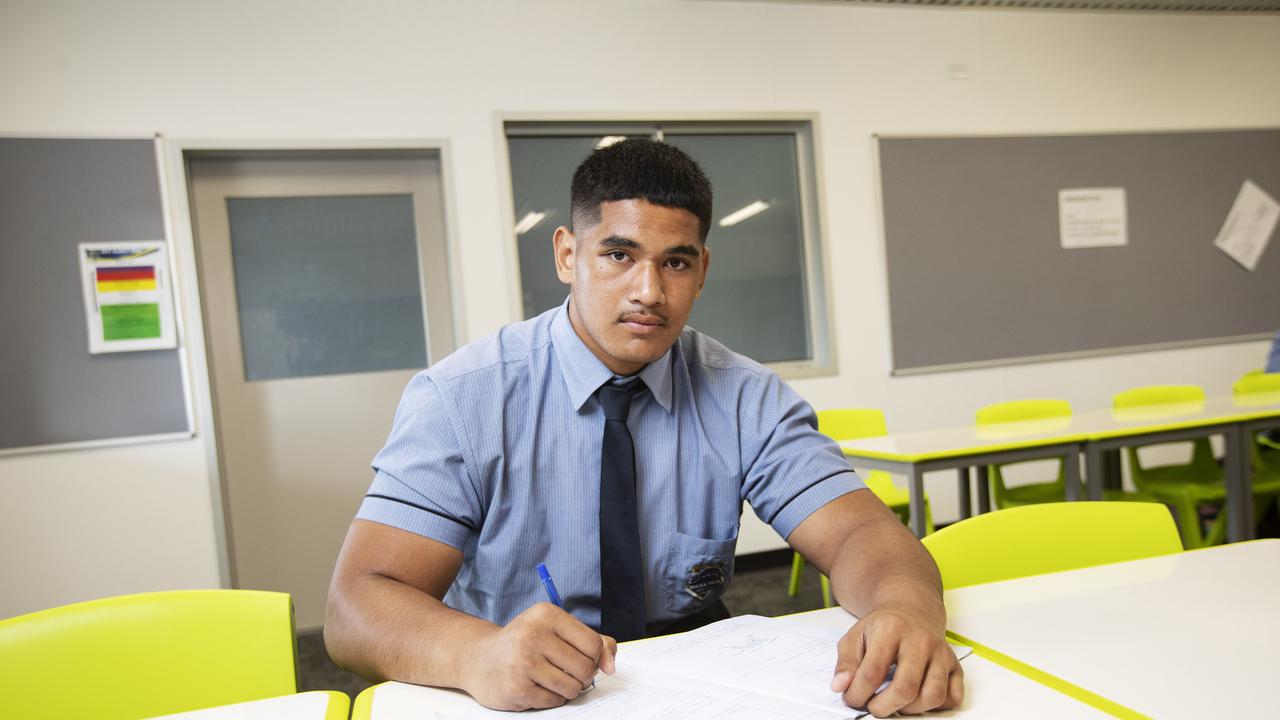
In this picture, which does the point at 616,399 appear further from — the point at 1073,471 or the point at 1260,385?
the point at 1260,385

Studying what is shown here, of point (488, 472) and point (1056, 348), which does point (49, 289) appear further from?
point (1056, 348)

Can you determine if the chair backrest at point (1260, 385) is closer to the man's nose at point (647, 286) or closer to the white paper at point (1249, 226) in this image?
the white paper at point (1249, 226)

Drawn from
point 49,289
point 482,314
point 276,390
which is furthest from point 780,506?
point 49,289

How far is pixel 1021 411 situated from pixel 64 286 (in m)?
3.83

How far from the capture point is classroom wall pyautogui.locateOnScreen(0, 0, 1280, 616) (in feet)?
10.2

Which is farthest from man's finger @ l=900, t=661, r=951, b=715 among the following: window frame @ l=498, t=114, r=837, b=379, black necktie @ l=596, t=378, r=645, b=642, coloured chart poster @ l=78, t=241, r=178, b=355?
coloured chart poster @ l=78, t=241, r=178, b=355

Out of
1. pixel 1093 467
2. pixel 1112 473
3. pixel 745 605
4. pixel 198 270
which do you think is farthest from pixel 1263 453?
pixel 198 270

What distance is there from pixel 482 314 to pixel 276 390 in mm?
938

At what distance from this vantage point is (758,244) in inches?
159

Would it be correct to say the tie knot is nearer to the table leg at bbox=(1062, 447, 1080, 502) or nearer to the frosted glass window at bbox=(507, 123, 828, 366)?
the table leg at bbox=(1062, 447, 1080, 502)

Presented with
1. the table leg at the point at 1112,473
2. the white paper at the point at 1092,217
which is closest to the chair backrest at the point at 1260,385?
the table leg at the point at 1112,473

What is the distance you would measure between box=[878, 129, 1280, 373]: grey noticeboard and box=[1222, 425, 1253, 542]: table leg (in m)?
1.55

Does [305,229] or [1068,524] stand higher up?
[305,229]

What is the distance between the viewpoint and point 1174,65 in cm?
450
